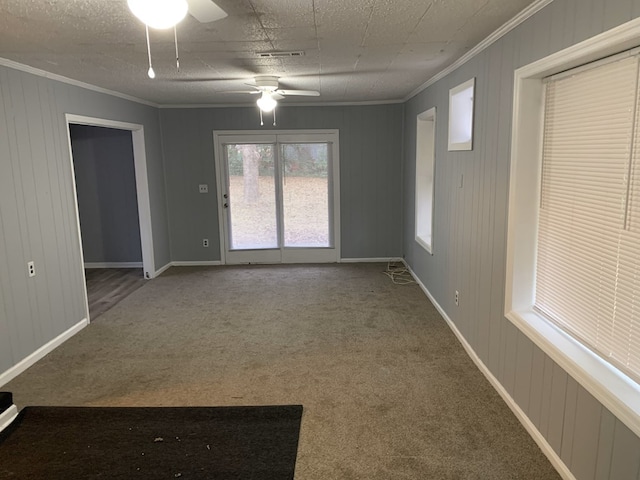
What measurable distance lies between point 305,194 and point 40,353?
404 cm

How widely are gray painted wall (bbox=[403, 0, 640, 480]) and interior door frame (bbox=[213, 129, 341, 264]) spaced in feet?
6.48

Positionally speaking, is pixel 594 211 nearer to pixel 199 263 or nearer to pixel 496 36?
pixel 496 36

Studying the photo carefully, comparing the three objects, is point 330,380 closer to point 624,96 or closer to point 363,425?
point 363,425

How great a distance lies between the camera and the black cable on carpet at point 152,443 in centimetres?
230

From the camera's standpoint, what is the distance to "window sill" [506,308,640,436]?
1712mm

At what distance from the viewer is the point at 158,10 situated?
1420mm

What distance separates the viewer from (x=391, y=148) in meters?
6.48

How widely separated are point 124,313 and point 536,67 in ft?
14.3

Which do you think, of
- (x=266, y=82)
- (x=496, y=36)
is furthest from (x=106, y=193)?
(x=496, y=36)

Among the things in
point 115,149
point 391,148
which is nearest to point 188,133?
point 115,149

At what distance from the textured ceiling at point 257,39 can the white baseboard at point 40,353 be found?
2.27 m

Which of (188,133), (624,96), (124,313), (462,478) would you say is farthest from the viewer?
(188,133)

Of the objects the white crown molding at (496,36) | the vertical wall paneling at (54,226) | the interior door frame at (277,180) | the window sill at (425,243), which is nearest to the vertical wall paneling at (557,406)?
the white crown molding at (496,36)

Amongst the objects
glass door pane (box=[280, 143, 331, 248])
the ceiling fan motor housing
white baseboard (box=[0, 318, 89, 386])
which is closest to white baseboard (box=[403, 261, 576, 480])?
the ceiling fan motor housing
